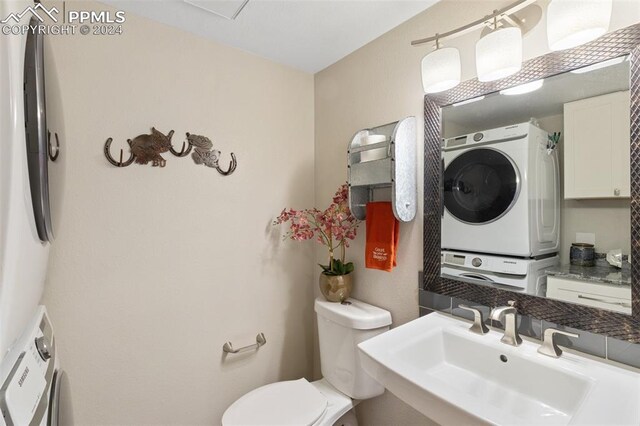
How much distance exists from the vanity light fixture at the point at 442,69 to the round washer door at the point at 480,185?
29 centimetres

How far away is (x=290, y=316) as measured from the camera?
6.26ft

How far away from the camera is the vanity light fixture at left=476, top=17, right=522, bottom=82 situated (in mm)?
984

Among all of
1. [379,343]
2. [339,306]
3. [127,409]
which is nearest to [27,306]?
[127,409]

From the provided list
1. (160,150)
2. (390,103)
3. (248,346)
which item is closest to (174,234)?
(160,150)

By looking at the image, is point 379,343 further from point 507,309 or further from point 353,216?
point 353,216

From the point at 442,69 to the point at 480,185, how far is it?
0.48m

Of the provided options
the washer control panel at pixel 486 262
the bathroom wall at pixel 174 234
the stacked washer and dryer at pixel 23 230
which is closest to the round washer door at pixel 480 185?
the washer control panel at pixel 486 262

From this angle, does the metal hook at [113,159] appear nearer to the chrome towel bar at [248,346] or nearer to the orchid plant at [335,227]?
the orchid plant at [335,227]

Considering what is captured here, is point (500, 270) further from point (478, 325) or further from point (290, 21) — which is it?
point (290, 21)

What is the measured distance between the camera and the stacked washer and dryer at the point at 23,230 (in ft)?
1.80

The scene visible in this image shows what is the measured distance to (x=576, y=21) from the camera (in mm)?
833

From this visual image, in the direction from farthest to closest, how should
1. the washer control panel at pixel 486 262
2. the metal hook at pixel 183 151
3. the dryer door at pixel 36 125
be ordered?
the metal hook at pixel 183 151 < the washer control panel at pixel 486 262 < the dryer door at pixel 36 125

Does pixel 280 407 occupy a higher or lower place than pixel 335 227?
lower

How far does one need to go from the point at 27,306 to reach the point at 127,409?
3.00ft
